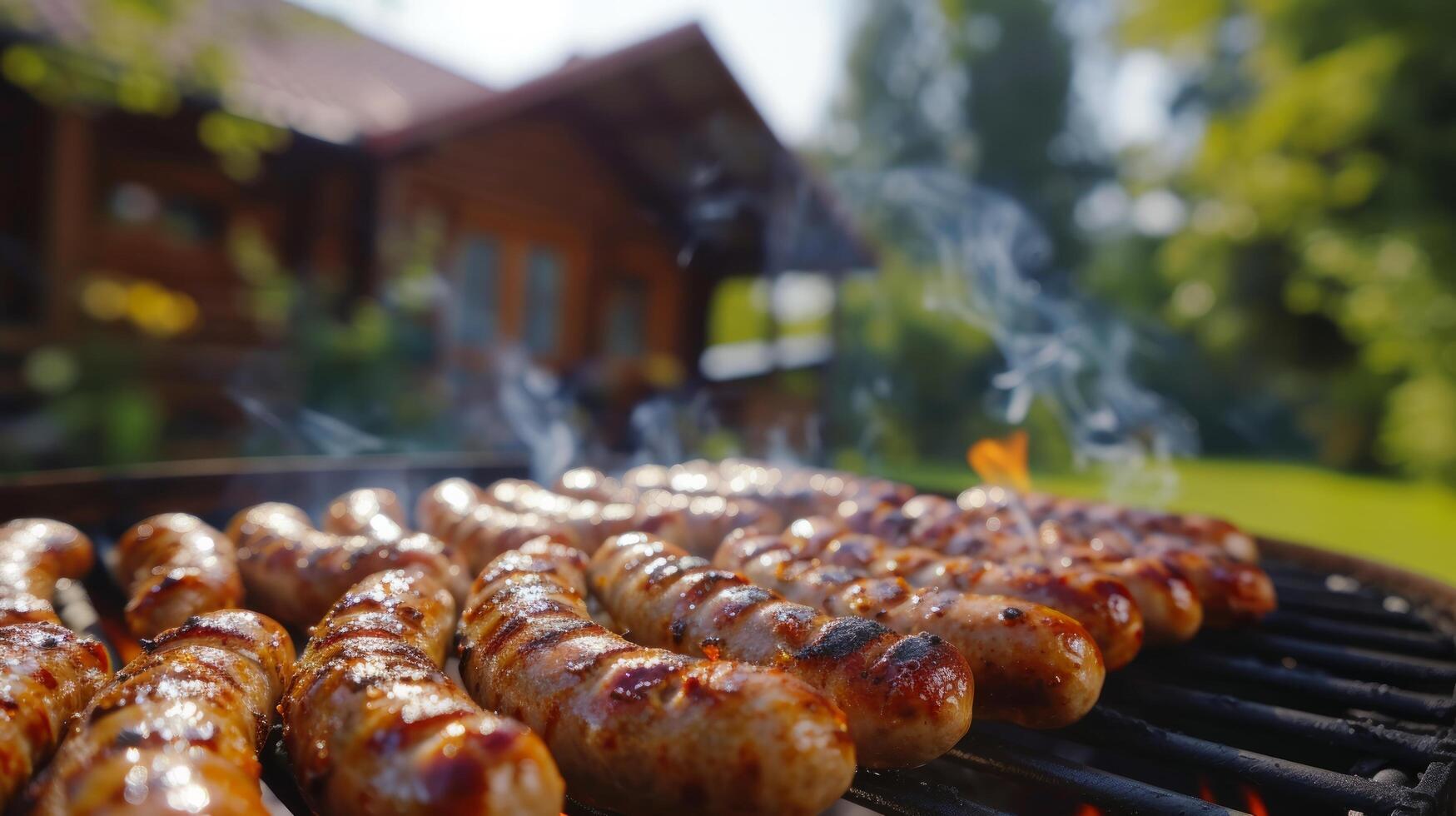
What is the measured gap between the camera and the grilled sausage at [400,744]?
1.34 meters

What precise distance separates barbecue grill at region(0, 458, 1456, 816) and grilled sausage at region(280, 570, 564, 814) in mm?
289

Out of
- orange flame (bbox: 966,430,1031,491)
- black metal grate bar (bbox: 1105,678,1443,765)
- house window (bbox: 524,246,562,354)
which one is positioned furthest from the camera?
house window (bbox: 524,246,562,354)

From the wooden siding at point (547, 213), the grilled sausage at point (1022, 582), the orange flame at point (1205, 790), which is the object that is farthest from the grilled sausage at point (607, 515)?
the wooden siding at point (547, 213)

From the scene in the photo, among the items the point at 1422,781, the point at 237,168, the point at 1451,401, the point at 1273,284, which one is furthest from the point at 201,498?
the point at 1273,284

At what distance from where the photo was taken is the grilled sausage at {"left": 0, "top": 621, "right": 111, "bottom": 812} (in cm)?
155

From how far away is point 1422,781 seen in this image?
72.9 inches

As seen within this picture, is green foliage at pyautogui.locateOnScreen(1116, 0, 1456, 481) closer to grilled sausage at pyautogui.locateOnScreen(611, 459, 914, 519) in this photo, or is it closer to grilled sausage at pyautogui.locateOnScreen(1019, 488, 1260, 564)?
grilled sausage at pyautogui.locateOnScreen(1019, 488, 1260, 564)

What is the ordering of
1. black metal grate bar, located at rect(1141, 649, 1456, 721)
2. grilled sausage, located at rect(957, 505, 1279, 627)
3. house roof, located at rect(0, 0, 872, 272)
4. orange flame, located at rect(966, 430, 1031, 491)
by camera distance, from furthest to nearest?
house roof, located at rect(0, 0, 872, 272), orange flame, located at rect(966, 430, 1031, 491), grilled sausage, located at rect(957, 505, 1279, 627), black metal grate bar, located at rect(1141, 649, 1456, 721)

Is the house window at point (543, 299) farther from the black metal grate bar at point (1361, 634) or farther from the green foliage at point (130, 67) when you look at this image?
the black metal grate bar at point (1361, 634)

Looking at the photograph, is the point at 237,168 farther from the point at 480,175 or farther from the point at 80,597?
the point at 80,597

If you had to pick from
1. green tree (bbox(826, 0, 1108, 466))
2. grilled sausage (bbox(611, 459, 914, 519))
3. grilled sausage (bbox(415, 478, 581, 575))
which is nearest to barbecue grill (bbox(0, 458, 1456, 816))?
grilled sausage (bbox(415, 478, 581, 575))

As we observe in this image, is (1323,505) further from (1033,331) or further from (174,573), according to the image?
(174,573)

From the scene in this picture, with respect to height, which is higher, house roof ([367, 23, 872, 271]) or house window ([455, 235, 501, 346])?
house roof ([367, 23, 872, 271])

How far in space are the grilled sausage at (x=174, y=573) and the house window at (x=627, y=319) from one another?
31.9ft
